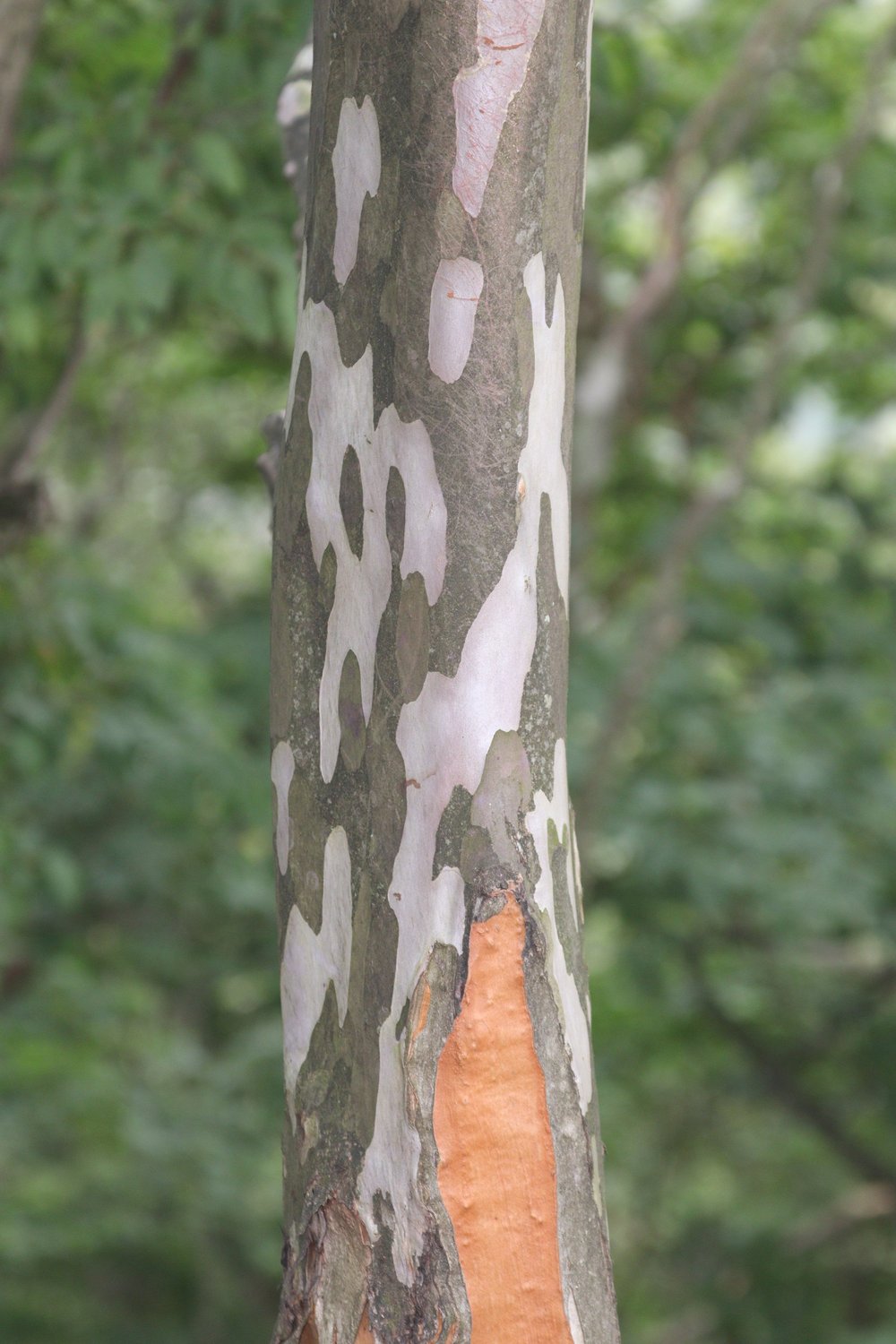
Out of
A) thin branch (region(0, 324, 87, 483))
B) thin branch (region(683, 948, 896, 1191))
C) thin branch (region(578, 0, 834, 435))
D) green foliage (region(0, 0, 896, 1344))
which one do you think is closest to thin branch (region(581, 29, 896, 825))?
green foliage (region(0, 0, 896, 1344))

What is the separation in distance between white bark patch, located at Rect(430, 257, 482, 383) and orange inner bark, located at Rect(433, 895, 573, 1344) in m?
0.46

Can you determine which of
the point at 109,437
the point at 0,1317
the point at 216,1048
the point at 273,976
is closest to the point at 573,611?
the point at 273,976

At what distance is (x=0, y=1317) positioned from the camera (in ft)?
24.6

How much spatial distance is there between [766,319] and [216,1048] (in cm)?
517

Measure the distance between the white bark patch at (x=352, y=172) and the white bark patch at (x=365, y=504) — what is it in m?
0.06

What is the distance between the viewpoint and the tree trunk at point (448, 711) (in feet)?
3.47

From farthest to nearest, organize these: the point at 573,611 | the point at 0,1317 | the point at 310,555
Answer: the point at 0,1317 → the point at 573,611 → the point at 310,555

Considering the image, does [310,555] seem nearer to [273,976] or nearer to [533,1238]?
[533,1238]

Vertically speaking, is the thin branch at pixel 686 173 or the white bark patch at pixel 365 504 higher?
the thin branch at pixel 686 173

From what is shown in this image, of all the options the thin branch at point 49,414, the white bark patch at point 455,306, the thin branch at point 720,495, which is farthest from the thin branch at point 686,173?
the white bark patch at point 455,306

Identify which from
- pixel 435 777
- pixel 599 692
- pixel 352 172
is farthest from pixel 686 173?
pixel 435 777

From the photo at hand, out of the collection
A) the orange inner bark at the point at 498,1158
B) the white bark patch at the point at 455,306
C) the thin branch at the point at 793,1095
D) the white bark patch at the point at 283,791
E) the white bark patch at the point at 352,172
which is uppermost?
the thin branch at the point at 793,1095

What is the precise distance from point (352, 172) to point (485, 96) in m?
0.13

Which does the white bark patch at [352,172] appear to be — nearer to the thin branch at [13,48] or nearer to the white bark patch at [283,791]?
the white bark patch at [283,791]
